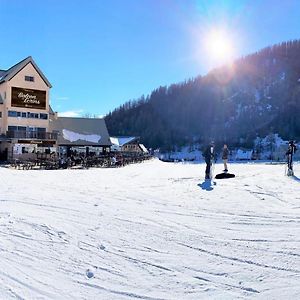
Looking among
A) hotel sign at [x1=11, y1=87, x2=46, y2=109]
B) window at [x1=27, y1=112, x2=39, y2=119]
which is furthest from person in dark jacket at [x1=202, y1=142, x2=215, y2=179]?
hotel sign at [x1=11, y1=87, x2=46, y2=109]

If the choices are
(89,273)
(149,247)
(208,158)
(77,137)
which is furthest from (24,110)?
(89,273)

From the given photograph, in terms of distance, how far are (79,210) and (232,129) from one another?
155077 millimetres

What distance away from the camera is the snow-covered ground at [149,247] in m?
4.50

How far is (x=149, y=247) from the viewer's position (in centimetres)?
609

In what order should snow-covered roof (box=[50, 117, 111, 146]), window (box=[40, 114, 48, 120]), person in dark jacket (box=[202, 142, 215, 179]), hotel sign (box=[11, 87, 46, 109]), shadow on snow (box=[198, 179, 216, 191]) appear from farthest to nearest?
snow-covered roof (box=[50, 117, 111, 146]) < window (box=[40, 114, 48, 120]) < hotel sign (box=[11, 87, 46, 109]) < person in dark jacket (box=[202, 142, 215, 179]) < shadow on snow (box=[198, 179, 216, 191])

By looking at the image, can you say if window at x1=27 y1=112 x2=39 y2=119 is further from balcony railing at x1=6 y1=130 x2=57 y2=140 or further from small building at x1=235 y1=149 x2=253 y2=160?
small building at x1=235 y1=149 x2=253 y2=160

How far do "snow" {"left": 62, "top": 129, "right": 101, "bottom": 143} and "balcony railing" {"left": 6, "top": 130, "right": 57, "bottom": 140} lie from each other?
8.90ft

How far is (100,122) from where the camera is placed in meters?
45.2

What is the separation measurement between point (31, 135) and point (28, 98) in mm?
4151

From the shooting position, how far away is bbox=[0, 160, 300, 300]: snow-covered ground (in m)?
4.50

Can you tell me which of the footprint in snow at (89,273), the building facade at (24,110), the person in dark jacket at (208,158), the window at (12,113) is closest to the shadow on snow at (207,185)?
the person in dark jacket at (208,158)

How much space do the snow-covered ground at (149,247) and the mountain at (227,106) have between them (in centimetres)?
13370

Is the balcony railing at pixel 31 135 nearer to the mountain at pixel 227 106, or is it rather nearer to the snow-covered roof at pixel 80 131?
the snow-covered roof at pixel 80 131

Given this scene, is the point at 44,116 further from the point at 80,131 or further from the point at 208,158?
the point at 208,158
